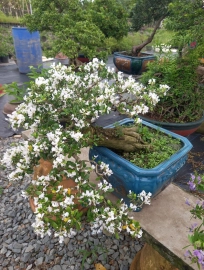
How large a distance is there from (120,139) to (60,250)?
38.8 inches

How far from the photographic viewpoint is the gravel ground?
154 centimetres

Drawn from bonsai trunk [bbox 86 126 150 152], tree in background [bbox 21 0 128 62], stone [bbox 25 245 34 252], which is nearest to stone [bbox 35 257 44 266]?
stone [bbox 25 245 34 252]

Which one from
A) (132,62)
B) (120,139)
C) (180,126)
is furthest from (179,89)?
(132,62)

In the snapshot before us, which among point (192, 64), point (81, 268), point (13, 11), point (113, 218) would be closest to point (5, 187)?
point (81, 268)

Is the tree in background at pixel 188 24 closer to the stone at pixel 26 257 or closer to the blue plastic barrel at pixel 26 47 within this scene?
the stone at pixel 26 257

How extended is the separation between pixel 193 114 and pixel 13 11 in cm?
1074

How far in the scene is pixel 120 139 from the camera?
50.0 inches

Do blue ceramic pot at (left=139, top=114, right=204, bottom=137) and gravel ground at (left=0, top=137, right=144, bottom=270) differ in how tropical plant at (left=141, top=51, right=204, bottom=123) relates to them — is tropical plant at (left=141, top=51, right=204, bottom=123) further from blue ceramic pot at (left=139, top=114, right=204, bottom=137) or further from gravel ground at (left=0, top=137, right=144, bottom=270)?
gravel ground at (left=0, top=137, right=144, bottom=270)

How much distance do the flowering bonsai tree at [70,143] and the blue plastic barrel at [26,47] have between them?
424cm

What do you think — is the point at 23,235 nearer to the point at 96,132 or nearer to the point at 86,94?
the point at 96,132

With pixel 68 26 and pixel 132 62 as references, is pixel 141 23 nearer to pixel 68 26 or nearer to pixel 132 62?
pixel 132 62

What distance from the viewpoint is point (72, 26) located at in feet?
9.31

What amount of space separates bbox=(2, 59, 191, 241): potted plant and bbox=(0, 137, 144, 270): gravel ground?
62 cm

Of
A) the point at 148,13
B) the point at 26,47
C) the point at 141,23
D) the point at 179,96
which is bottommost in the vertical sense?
the point at 179,96
